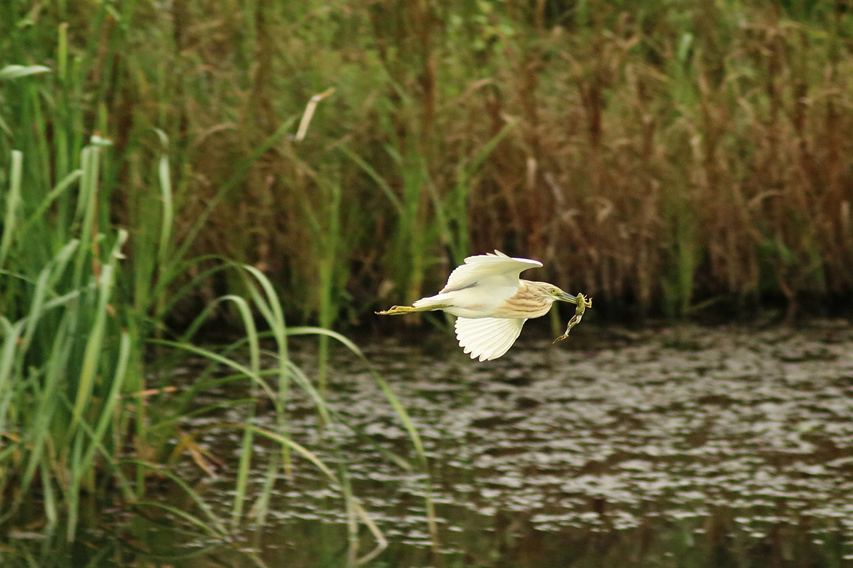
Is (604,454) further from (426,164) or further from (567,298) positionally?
(567,298)

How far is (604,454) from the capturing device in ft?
16.9

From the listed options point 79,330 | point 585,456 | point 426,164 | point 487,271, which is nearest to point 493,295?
point 487,271

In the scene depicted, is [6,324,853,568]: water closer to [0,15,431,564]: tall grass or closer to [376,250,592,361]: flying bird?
[0,15,431,564]: tall grass

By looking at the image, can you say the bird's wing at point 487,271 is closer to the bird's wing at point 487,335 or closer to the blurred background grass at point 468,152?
the bird's wing at point 487,335

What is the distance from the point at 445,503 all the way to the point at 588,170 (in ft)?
6.65

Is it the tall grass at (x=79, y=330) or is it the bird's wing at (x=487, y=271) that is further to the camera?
the tall grass at (x=79, y=330)

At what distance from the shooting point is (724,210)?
255 inches

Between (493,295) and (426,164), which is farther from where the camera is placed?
(426,164)

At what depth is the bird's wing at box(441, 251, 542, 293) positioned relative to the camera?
4.54 feet

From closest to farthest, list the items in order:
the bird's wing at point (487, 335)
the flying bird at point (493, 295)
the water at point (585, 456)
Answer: the flying bird at point (493, 295)
the bird's wing at point (487, 335)
the water at point (585, 456)

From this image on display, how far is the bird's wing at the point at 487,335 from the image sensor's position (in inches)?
59.8

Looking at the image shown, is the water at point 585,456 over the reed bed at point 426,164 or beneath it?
beneath

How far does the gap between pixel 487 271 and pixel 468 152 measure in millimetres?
4717

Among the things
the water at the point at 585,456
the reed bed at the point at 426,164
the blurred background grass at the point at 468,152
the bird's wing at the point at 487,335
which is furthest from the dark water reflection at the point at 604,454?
the bird's wing at the point at 487,335
